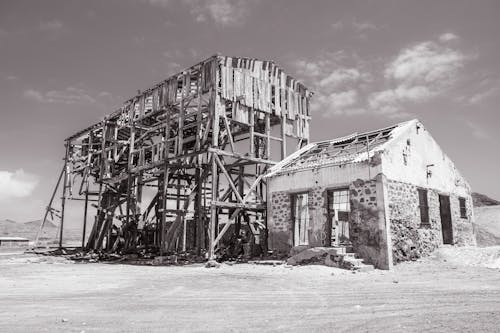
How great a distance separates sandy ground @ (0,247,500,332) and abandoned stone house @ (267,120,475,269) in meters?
1.94

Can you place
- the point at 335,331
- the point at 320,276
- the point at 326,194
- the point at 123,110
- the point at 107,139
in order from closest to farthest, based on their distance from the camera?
1. the point at 335,331
2. the point at 320,276
3. the point at 326,194
4. the point at 123,110
5. the point at 107,139

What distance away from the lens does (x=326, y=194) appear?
14.6 metres

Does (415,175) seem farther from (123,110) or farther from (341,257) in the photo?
(123,110)

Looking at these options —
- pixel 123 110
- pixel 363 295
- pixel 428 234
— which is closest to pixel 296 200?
pixel 428 234

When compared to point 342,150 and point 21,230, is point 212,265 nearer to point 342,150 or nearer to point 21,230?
point 342,150

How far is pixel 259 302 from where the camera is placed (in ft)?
23.6

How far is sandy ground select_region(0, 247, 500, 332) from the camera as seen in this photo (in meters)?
5.36

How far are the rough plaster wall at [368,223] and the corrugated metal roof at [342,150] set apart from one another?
40.7 inches

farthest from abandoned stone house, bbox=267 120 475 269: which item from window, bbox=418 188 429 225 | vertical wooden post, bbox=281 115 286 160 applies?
vertical wooden post, bbox=281 115 286 160

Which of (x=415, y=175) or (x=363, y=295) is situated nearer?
(x=363, y=295)

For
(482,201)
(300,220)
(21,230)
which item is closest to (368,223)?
(300,220)

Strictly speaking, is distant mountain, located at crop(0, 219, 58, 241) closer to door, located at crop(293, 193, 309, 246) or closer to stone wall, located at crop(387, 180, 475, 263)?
door, located at crop(293, 193, 309, 246)

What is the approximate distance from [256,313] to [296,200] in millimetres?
10225

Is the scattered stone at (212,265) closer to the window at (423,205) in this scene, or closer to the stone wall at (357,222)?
the stone wall at (357,222)
